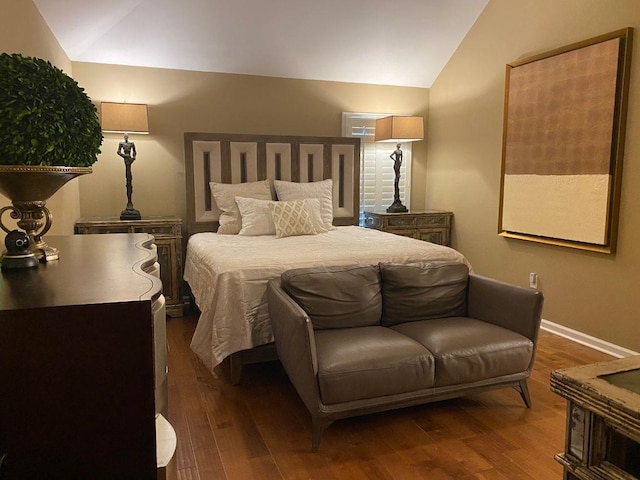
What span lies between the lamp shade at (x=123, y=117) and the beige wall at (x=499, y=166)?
3.22 metres

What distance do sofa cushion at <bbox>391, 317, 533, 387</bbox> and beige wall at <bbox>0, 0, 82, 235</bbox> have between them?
7.34 ft

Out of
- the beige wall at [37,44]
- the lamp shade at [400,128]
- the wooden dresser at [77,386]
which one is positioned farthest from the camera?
the lamp shade at [400,128]

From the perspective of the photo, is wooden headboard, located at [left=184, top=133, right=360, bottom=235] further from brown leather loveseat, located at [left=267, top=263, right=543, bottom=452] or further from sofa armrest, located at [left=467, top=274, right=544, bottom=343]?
sofa armrest, located at [left=467, top=274, right=544, bottom=343]

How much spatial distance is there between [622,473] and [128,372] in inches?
36.8

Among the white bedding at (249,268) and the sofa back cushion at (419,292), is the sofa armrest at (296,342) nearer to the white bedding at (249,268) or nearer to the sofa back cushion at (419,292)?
the white bedding at (249,268)

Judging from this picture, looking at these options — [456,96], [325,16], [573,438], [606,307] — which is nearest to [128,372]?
[573,438]

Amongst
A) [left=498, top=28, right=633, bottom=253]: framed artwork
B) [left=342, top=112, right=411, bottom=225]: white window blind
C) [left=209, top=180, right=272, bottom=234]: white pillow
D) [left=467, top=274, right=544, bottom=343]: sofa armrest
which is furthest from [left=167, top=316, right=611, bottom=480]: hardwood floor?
[left=342, top=112, right=411, bottom=225]: white window blind

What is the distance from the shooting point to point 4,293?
1.10 metres

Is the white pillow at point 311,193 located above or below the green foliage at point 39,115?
below

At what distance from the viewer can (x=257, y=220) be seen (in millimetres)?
4273

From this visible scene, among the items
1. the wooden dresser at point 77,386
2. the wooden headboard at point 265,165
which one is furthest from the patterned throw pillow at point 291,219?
the wooden dresser at point 77,386

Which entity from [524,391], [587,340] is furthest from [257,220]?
[587,340]

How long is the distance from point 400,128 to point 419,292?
8.54ft

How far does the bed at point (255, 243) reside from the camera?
9.45 feet
